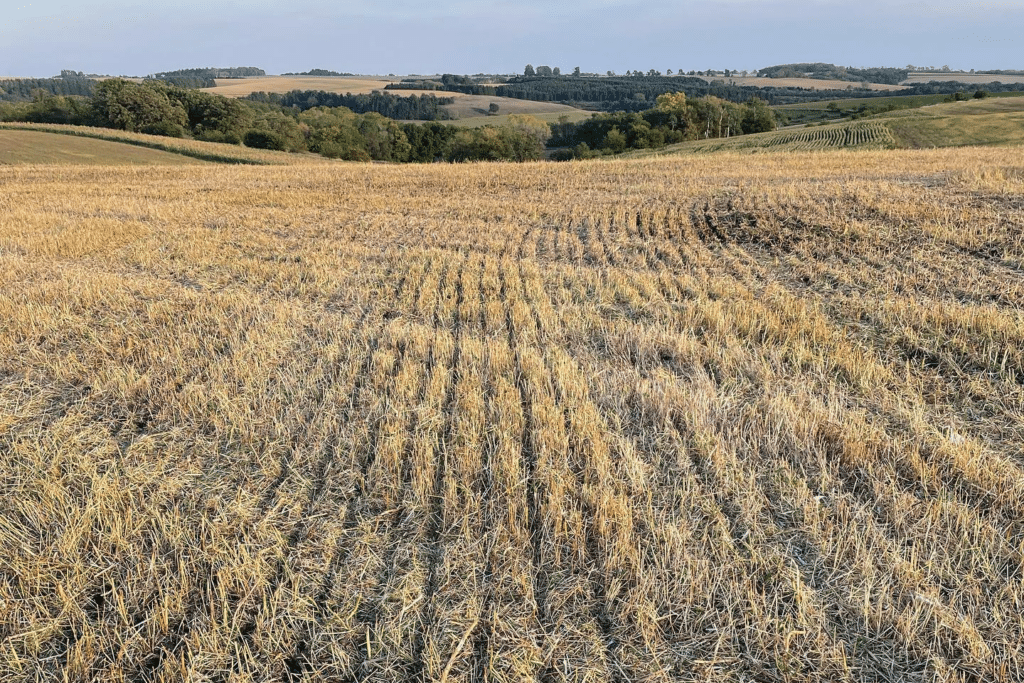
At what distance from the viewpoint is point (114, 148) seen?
46.1 meters

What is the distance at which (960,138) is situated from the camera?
48250 mm

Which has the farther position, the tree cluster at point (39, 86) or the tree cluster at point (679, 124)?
the tree cluster at point (39, 86)

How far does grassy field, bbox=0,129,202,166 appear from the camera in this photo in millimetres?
38781

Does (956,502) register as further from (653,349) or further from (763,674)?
(653,349)

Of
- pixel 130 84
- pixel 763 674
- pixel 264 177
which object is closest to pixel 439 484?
pixel 763 674

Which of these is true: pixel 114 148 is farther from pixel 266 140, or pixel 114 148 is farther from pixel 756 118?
pixel 756 118

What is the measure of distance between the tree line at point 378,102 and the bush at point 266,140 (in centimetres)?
6454

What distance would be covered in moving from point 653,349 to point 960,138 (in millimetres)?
58802

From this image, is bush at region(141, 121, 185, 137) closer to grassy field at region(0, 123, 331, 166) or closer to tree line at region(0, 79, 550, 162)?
tree line at region(0, 79, 550, 162)

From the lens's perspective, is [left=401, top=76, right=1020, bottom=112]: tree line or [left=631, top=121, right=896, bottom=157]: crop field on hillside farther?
[left=401, top=76, right=1020, bottom=112]: tree line

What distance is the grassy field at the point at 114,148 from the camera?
4028 cm

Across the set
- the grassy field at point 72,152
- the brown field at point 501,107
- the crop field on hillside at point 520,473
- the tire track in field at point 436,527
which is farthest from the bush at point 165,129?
the tire track in field at point 436,527

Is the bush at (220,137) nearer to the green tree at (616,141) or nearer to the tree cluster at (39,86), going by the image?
the green tree at (616,141)

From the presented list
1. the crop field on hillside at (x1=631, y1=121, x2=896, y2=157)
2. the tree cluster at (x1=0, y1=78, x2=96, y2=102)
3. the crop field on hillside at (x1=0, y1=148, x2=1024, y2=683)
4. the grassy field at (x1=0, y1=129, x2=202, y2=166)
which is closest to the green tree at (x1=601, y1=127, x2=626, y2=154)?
the crop field on hillside at (x1=631, y1=121, x2=896, y2=157)
